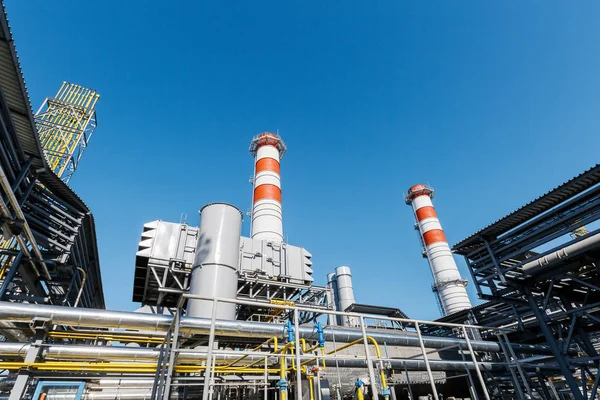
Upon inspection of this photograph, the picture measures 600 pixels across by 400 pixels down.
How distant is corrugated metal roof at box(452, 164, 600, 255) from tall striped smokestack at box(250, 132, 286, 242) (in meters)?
9.95

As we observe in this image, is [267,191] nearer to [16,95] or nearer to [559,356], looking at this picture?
[16,95]

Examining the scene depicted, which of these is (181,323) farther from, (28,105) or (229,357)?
(28,105)

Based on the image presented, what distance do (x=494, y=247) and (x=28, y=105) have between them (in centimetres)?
1617

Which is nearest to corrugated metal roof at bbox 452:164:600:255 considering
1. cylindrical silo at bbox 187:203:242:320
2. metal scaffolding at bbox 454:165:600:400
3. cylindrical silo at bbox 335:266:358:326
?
metal scaffolding at bbox 454:165:600:400

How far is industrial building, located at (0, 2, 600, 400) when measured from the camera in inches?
253

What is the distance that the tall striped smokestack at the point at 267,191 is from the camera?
1828cm

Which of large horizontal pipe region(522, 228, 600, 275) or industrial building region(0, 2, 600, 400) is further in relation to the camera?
large horizontal pipe region(522, 228, 600, 275)

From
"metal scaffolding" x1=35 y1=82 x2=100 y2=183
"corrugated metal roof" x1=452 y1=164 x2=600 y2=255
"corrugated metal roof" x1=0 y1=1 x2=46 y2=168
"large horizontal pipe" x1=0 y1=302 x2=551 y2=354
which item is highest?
"metal scaffolding" x1=35 y1=82 x2=100 y2=183

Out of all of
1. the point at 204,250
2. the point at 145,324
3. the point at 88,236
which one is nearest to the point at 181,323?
the point at 145,324

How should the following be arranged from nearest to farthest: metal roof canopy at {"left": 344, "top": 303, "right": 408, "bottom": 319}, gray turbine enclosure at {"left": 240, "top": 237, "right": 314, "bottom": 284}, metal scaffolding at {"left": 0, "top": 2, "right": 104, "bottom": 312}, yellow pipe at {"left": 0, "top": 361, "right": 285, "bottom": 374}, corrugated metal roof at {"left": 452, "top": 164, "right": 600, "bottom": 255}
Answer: yellow pipe at {"left": 0, "top": 361, "right": 285, "bottom": 374} < metal scaffolding at {"left": 0, "top": 2, "right": 104, "bottom": 312} < corrugated metal roof at {"left": 452, "top": 164, "right": 600, "bottom": 255} < gray turbine enclosure at {"left": 240, "top": 237, "right": 314, "bottom": 284} < metal roof canopy at {"left": 344, "top": 303, "right": 408, "bottom": 319}

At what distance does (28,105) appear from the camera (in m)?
8.01

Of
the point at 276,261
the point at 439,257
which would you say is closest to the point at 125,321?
the point at 276,261

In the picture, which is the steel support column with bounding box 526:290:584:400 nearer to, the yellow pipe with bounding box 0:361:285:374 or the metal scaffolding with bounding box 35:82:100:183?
the yellow pipe with bounding box 0:361:285:374

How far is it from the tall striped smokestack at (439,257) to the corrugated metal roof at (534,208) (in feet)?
47.9
